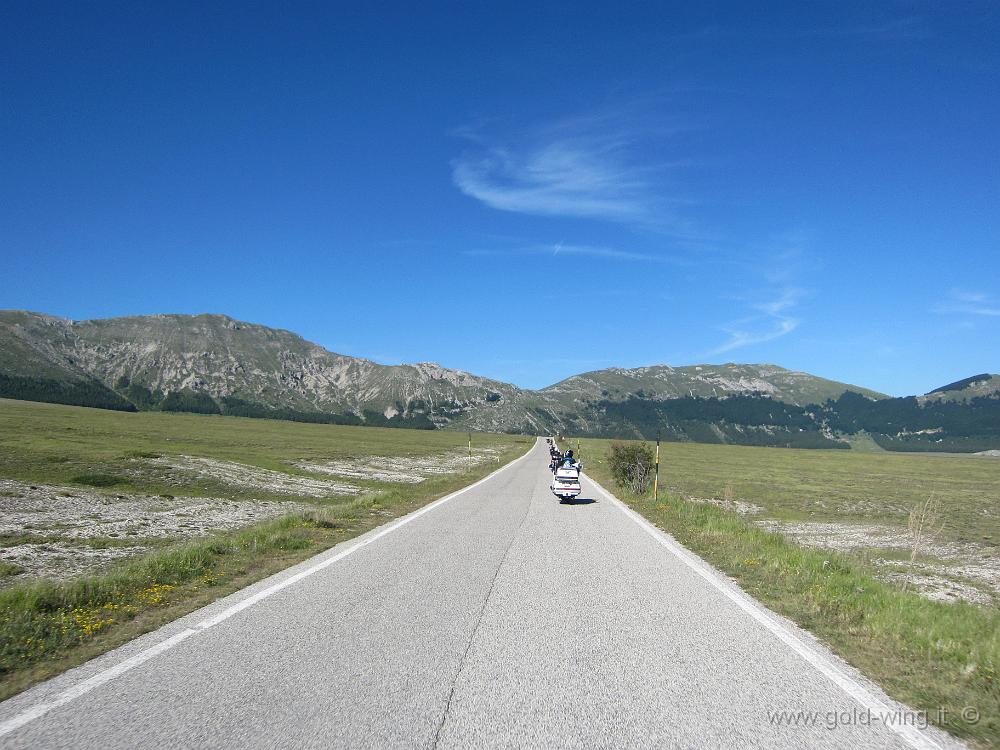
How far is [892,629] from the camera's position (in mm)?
7254

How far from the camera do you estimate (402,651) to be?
619 cm

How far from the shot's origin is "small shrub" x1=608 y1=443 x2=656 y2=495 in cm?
3104

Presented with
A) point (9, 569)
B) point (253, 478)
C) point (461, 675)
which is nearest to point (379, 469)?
point (253, 478)

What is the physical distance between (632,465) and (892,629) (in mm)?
25366

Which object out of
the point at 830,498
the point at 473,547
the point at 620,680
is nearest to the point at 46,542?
the point at 473,547

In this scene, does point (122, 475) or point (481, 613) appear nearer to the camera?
point (481, 613)

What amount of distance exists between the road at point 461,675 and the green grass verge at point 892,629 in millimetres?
390

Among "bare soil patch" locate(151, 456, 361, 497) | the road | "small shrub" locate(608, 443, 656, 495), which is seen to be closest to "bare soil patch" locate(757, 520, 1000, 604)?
"small shrub" locate(608, 443, 656, 495)

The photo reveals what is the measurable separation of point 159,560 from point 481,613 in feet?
19.0

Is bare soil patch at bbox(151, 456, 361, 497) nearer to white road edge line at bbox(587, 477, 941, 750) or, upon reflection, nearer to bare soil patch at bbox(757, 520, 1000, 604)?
bare soil patch at bbox(757, 520, 1000, 604)

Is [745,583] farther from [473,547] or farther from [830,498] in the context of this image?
[830,498]

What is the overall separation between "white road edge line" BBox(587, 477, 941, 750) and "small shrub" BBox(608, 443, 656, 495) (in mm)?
17711

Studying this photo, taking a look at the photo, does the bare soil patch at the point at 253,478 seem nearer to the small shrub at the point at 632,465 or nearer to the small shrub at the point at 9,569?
the small shrub at the point at 632,465

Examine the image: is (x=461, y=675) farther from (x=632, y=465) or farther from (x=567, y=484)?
(x=632, y=465)
